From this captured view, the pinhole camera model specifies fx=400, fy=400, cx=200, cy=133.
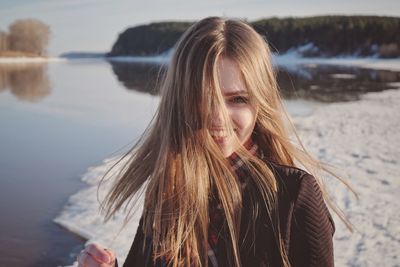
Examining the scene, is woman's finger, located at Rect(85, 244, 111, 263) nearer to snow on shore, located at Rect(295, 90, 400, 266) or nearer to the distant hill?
snow on shore, located at Rect(295, 90, 400, 266)

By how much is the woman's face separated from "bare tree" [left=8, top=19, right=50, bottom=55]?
77.5 metres

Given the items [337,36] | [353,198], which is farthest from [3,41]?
[353,198]

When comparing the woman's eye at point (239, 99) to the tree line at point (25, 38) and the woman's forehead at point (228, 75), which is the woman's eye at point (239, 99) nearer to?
the woman's forehead at point (228, 75)

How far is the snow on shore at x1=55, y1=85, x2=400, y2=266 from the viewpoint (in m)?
3.44

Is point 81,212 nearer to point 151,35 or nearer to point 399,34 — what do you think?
point 399,34

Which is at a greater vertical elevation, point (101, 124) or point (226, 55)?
point (226, 55)

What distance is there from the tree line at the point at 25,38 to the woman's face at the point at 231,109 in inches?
2900

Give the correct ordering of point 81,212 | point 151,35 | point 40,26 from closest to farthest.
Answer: point 81,212, point 40,26, point 151,35

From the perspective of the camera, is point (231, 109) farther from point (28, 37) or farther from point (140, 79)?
point (28, 37)

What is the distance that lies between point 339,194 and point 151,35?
291 ft

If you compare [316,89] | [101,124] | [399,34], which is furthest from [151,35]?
[101,124]

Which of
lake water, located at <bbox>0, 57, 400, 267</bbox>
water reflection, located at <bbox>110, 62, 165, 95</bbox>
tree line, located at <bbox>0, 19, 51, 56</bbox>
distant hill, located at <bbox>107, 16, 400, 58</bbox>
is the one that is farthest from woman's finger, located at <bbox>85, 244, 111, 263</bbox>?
tree line, located at <bbox>0, 19, 51, 56</bbox>

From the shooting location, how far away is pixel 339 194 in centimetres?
457

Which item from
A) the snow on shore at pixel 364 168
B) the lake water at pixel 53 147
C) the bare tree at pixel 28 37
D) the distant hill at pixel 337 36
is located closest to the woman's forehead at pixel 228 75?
the lake water at pixel 53 147
